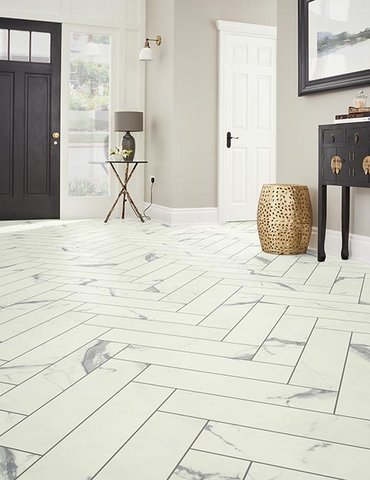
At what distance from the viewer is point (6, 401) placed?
1680 mm

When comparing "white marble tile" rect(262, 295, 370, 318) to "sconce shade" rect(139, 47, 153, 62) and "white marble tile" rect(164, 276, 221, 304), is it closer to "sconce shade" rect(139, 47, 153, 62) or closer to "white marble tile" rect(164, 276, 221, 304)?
"white marble tile" rect(164, 276, 221, 304)

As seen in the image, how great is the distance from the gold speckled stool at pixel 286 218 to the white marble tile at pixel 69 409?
2.63 m

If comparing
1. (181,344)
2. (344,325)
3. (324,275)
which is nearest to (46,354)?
(181,344)

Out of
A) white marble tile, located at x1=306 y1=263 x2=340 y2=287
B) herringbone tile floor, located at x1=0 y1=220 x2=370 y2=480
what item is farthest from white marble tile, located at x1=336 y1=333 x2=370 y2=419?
white marble tile, located at x1=306 y1=263 x2=340 y2=287

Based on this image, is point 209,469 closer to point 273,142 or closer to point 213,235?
point 213,235

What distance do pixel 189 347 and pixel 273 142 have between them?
5180 mm

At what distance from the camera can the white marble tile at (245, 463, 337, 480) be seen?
4.15ft

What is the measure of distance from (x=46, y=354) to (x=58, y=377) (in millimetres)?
248

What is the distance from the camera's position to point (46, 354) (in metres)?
2.10

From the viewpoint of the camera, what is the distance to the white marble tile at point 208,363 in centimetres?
192

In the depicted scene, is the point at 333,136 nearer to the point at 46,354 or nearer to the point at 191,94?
the point at 46,354

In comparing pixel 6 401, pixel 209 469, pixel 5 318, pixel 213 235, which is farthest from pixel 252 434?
pixel 213 235

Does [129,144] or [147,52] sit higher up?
[147,52]

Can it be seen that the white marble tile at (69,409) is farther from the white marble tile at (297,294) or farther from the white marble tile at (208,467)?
the white marble tile at (297,294)
